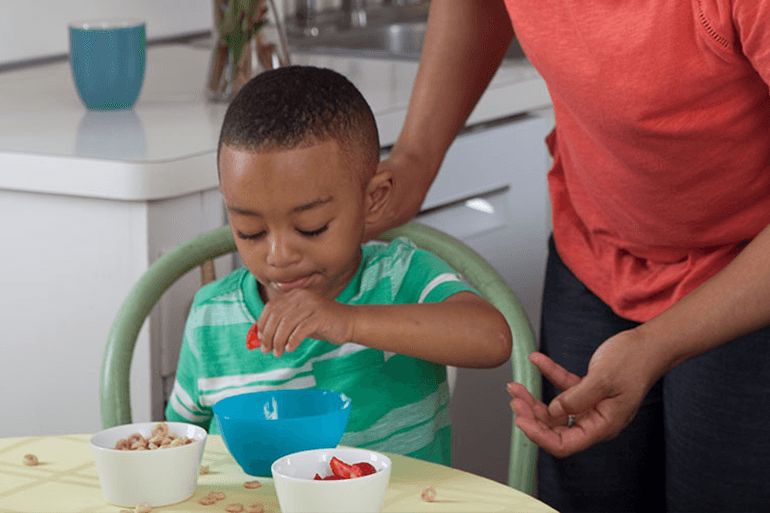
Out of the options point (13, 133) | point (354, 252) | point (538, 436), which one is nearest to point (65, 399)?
point (13, 133)

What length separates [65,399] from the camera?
1.42m

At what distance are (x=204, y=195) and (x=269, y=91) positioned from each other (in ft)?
1.18

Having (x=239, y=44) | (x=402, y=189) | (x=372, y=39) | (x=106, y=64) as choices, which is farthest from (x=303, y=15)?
(x=402, y=189)

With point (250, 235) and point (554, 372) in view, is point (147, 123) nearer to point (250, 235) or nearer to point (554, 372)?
point (250, 235)

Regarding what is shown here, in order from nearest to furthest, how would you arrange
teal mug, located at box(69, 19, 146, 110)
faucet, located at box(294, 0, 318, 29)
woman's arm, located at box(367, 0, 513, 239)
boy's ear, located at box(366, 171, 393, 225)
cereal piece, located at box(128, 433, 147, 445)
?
cereal piece, located at box(128, 433, 147, 445) < boy's ear, located at box(366, 171, 393, 225) < woman's arm, located at box(367, 0, 513, 239) < teal mug, located at box(69, 19, 146, 110) < faucet, located at box(294, 0, 318, 29)

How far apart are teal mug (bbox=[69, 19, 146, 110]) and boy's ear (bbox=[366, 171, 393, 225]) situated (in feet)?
2.16

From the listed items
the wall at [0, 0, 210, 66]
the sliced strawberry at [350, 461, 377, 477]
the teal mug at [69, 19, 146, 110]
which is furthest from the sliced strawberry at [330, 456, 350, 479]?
the wall at [0, 0, 210, 66]

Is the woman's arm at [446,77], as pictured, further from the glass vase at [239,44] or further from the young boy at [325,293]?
the glass vase at [239,44]

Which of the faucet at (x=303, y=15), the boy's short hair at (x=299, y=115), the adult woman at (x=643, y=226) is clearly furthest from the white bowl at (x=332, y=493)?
the faucet at (x=303, y=15)

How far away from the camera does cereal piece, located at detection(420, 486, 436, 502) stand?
31.2 inches

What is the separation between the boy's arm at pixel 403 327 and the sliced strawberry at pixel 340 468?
16 centimetres

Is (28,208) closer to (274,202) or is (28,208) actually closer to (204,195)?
(204,195)

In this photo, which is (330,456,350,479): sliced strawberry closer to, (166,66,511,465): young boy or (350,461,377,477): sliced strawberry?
(350,461,377,477): sliced strawberry

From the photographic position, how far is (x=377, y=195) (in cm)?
110
